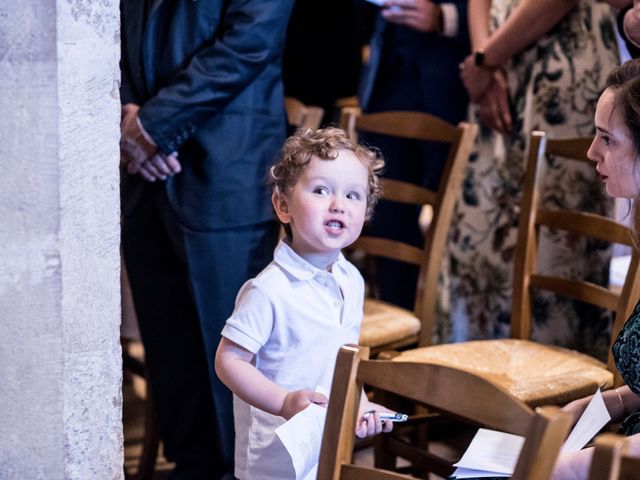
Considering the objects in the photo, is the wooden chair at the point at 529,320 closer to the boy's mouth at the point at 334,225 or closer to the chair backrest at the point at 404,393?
the boy's mouth at the point at 334,225

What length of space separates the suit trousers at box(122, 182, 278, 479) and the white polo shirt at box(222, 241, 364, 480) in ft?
1.72

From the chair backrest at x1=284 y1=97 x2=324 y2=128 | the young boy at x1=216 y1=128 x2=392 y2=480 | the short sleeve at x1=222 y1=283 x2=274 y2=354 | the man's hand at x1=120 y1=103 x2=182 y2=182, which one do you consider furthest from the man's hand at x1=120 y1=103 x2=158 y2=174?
the short sleeve at x1=222 y1=283 x2=274 y2=354

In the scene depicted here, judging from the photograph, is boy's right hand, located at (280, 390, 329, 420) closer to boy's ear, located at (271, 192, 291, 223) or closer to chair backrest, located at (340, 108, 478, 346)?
boy's ear, located at (271, 192, 291, 223)

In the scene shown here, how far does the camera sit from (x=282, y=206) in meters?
2.03

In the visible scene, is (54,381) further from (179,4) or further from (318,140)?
(179,4)

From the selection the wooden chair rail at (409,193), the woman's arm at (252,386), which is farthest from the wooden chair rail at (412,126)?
the woman's arm at (252,386)

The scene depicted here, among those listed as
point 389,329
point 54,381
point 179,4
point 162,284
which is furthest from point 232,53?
point 54,381

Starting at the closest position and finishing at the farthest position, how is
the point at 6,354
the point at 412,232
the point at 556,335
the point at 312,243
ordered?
the point at 6,354, the point at 312,243, the point at 556,335, the point at 412,232

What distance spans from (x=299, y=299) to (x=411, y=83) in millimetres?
1628

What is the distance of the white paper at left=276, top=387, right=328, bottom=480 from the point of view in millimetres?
1693

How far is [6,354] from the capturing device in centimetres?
152

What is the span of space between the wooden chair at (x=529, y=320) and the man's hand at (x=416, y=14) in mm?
753

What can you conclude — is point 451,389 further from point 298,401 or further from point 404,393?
point 298,401

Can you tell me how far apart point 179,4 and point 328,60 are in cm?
135
